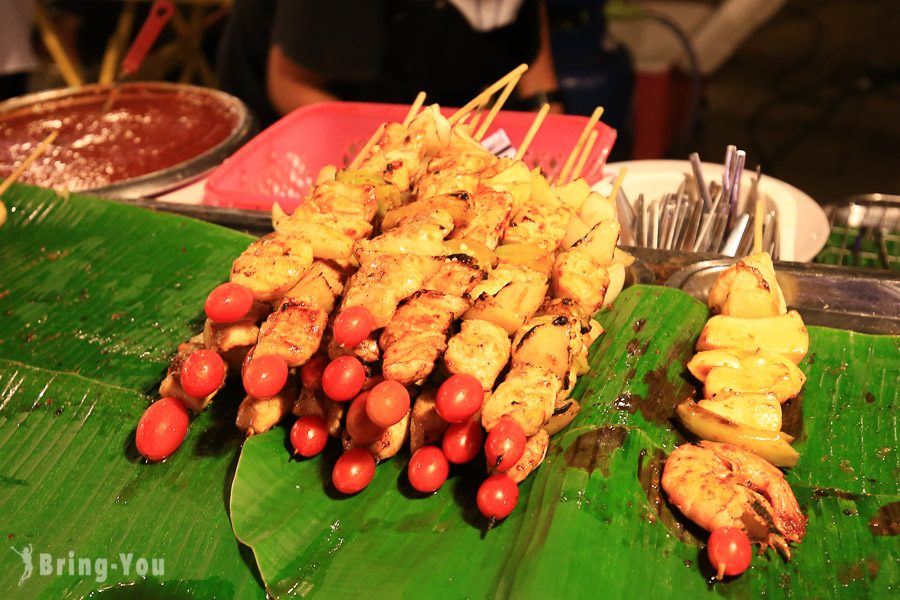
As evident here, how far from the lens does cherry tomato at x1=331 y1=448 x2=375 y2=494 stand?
1683mm

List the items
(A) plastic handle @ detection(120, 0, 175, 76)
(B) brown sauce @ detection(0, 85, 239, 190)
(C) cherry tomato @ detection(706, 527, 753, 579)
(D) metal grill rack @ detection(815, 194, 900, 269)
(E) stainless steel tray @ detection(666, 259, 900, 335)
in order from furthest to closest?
1. (A) plastic handle @ detection(120, 0, 175, 76)
2. (B) brown sauce @ detection(0, 85, 239, 190)
3. (D) metal grill rack @ detection(815, 194, 900, 269)
4. (E) stainless steel tray @ detection(666, 259, 900, 335)
5. (C) cherry tomato @ detection(706, 527, 753, 579)

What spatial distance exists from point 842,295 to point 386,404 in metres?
1.52

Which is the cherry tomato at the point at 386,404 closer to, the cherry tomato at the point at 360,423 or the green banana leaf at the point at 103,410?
the cherry tomato at the point at 360,423

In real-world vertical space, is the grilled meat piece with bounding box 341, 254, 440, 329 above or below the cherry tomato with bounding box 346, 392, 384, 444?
above

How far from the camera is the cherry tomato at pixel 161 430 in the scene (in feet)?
5.98

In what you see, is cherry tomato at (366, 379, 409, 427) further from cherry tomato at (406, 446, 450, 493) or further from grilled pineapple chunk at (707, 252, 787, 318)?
grilled pineapple chunk at (707, 252, 787, 318)

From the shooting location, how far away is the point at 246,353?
6.35 ft

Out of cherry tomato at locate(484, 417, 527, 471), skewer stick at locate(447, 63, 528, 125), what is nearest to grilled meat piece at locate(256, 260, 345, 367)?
cherry tomato at locate(484, 417, 527, 471)

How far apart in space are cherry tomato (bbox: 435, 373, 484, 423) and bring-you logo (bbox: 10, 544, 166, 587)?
0.76 metres

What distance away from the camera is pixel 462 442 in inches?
65.9

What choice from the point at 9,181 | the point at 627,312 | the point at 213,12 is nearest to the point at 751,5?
the point at 213,12

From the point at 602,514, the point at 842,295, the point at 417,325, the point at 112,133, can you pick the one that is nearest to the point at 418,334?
the point at 417,325

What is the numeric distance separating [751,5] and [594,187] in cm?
615

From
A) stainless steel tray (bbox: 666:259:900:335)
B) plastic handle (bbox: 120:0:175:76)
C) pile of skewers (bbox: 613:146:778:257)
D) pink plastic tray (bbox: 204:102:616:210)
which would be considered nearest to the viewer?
stainless steel tray (bbox: 666:259:900:335)
